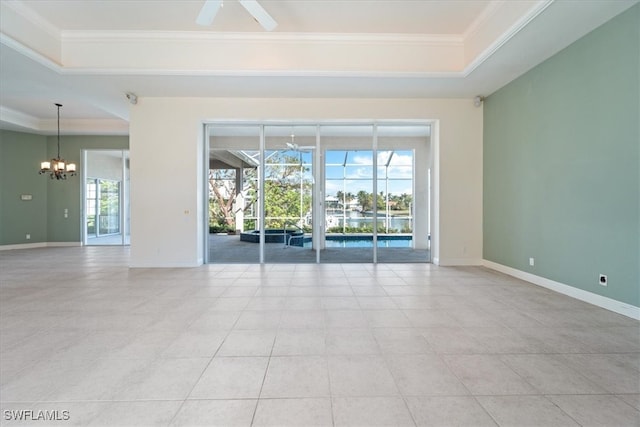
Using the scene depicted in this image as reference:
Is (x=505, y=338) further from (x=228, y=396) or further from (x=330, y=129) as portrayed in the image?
(x=330, y=129)

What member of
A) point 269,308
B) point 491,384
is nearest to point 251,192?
point 269,308

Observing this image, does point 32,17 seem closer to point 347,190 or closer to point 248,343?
point 248,343

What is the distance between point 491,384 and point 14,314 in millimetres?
4778

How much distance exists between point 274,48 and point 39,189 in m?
9.05

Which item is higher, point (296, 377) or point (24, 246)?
point (24, 246)

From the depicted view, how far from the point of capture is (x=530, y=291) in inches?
170

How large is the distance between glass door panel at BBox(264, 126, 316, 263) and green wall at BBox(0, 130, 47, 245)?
24.1 ft

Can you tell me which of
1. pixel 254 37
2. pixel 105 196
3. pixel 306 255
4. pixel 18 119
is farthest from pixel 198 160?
pixel 105 196

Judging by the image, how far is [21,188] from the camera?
9016 mm

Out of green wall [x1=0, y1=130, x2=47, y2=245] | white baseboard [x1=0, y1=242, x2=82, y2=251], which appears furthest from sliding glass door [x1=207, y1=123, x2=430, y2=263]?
green wall [x1=0, y1=130, x2=47, y2=245]

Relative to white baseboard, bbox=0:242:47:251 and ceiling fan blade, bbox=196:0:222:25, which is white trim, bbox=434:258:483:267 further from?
white baseboard, bbox=0:242:47:251

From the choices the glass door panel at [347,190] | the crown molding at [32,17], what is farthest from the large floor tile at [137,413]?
the crown molding at [32,17]

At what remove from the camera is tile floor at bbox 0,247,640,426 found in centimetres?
183

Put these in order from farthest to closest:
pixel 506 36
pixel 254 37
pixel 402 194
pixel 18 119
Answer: pixel 18 119
pixel 402 194
pixel 254 37
pixel 506 36
